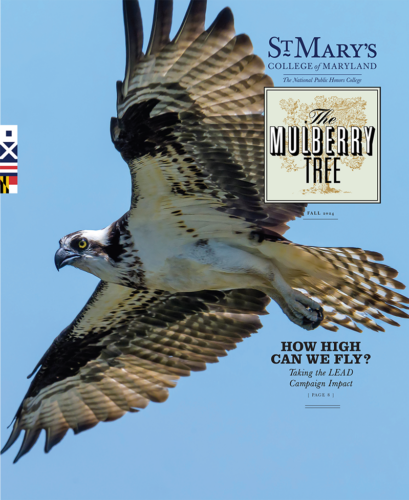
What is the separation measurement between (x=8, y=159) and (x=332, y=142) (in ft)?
12.4

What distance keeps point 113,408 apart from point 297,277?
241cm

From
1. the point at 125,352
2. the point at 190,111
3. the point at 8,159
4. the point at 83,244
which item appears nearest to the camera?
the point at 190,111

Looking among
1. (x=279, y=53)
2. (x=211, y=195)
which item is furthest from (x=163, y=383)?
(x=279, y=53)

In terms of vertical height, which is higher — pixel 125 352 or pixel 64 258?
pixel 64 258

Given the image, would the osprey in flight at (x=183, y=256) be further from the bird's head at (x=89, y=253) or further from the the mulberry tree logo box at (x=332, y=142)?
the the mulberry tree logo box at (x=332, y=142)

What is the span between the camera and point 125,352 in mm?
8969

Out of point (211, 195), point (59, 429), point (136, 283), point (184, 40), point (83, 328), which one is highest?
point (184, 40)

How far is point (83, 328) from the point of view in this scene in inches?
345

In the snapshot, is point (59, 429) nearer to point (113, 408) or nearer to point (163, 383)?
point (113, 408)

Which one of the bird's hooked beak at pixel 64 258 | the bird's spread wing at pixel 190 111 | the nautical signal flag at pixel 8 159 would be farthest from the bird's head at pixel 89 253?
the nautical signal flag at pixel 8 159

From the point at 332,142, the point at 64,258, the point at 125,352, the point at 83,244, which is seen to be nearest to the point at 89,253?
the point at 83,244

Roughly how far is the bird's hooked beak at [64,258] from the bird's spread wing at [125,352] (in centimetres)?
97

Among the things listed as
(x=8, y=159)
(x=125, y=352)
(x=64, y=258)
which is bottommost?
(x=125, y=352)

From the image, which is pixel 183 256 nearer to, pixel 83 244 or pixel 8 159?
pixel 83 244
